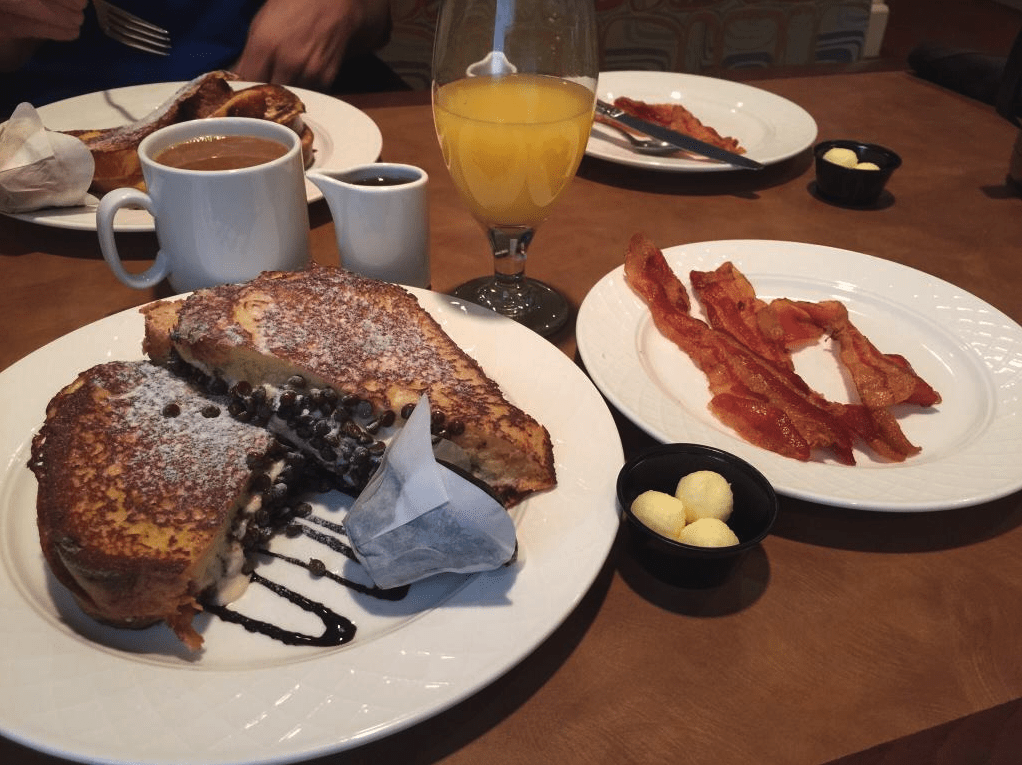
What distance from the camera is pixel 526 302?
141 cm

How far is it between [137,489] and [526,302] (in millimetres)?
735

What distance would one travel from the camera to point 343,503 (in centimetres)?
107

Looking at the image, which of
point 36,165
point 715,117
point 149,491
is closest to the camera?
point 149,491

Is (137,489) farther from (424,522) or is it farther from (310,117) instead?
(310,117)

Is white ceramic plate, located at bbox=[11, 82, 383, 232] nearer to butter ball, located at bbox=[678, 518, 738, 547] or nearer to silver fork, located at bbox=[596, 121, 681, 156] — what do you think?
silver fork, located at bbox=[596, 121, 681, 156]

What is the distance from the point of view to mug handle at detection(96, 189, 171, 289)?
50.7 inches

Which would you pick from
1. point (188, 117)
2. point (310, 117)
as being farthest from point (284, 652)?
point (310, 117)

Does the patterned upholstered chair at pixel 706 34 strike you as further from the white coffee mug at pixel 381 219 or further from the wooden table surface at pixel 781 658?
the wooden table surface at pixel 781 658

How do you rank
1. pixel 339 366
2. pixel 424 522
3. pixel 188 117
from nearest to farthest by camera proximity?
pixel 424 522, pixel 339 366, pixel 188 117

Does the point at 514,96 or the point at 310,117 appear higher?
the point at 514,96

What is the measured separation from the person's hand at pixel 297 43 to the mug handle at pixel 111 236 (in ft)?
4.01

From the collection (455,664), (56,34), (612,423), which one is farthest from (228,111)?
(455,664)

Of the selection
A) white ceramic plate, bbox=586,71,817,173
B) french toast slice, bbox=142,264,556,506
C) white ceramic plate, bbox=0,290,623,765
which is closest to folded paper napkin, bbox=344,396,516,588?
white ceramic plate, bbox=0,290,623,765

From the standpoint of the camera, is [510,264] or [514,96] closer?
[514,96]
